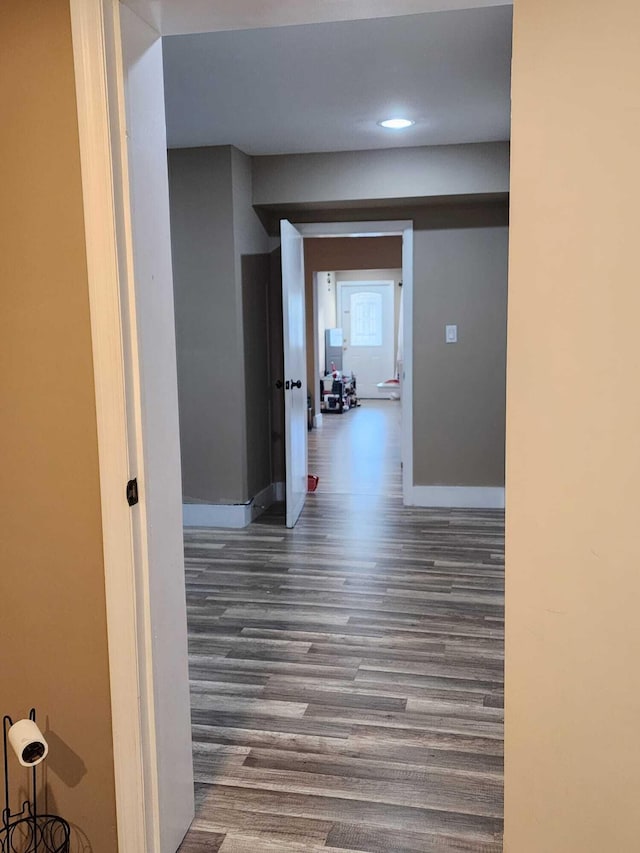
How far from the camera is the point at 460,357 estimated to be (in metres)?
5.08

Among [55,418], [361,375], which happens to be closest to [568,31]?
[55,418]

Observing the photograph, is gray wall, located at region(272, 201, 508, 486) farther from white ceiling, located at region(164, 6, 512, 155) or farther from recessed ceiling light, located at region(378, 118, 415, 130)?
recessed ceiling light, located at region(378, 118, 415, 130)

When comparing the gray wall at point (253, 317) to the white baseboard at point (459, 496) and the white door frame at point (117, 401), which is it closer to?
the white baseboard at point (459, 496)

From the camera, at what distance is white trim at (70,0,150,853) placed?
4.73 ft

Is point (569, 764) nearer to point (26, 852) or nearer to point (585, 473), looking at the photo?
point (585, 473)

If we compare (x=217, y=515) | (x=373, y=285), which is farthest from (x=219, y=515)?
(x=373, y=285)

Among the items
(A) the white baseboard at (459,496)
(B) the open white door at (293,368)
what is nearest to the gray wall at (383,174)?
(B) the open white door at (293,368)

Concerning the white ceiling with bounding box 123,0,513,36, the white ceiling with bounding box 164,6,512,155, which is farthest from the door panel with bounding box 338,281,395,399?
the white ceiling with bounding box 123,0,513,36

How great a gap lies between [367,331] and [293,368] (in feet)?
→ 31.1

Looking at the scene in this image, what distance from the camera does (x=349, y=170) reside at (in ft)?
15.4

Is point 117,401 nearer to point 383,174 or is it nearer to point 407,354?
point 383,174

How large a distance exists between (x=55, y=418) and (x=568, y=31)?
1238 millimetres

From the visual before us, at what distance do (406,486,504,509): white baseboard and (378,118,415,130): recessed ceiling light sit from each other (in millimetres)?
2434

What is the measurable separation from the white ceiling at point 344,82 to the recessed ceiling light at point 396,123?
0.06 metres
